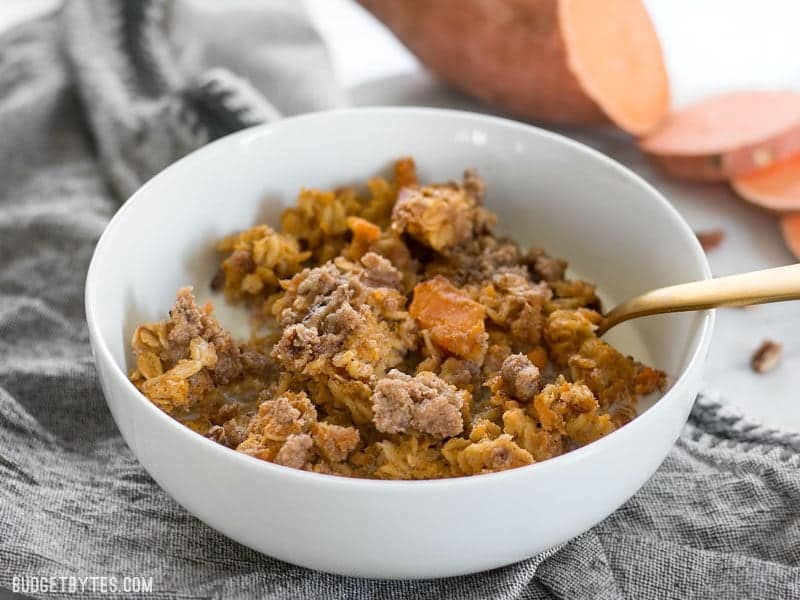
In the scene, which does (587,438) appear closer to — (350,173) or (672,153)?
(350,173)

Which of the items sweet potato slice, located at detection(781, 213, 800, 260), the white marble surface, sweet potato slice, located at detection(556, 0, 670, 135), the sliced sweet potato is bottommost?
the white marble surface

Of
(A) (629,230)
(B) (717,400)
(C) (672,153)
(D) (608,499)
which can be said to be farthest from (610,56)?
(D) (608,499)

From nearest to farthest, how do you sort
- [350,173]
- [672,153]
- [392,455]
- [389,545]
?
[389,545] → [392,455] → [350,173] → [672,153]

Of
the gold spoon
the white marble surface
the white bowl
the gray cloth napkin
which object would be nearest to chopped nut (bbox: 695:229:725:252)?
the white marble surface

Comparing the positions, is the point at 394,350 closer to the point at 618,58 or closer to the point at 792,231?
the point at 792,231

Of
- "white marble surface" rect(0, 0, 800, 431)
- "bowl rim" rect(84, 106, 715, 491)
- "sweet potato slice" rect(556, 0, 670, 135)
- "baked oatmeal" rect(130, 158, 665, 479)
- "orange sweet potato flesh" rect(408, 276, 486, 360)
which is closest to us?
"bowl rim" rect(84, 106, 715, 491)

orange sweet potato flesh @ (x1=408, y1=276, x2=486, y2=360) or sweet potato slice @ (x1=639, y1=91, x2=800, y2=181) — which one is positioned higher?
orange sweet potato flesh @ (x1=408, y1=276, x2=486, y2=360)

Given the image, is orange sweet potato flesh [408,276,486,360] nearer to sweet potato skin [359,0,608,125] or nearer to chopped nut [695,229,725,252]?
chopped nut [695,229,725,252]

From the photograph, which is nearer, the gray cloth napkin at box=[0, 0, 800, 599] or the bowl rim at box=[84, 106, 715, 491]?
the bowl rim at box=[84, 106, 715, 491]
